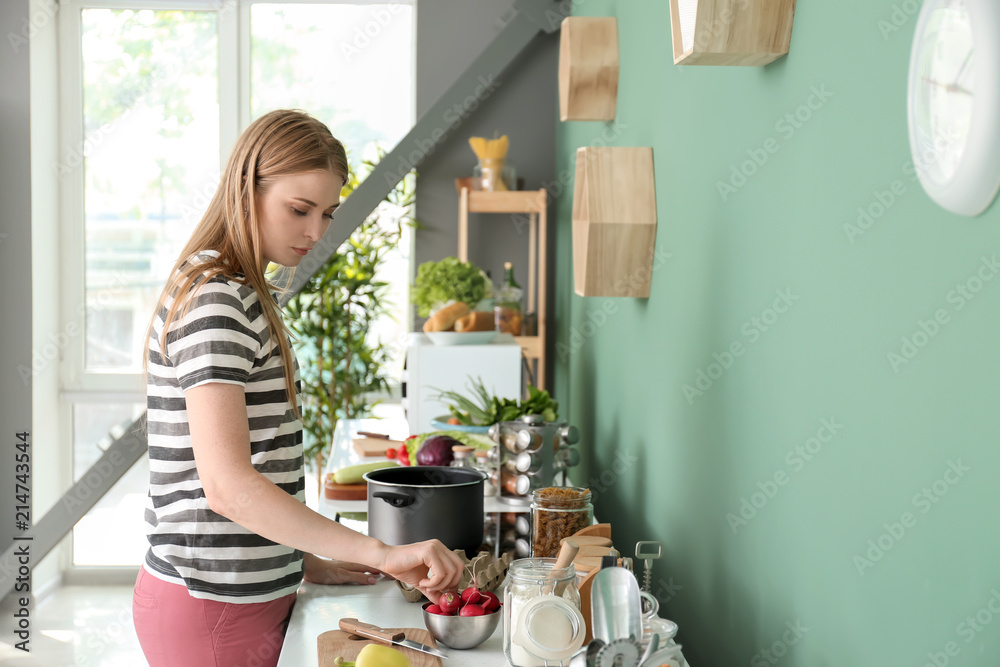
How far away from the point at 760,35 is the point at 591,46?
122 centimetres

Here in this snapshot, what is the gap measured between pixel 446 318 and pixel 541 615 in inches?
69.8

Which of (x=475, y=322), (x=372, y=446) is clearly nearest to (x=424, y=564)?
(x=372, y=446)

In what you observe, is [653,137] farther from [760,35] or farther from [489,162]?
[489,162]

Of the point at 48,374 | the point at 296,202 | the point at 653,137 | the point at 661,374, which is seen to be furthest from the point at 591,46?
the point at 48,374

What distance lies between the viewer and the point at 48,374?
3729 millimetres

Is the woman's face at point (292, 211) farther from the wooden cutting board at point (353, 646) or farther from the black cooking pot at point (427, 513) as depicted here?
the wooden cutting board at point (353, 646)

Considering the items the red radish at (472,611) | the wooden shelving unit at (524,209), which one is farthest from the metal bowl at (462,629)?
the wooden shelving unit at (524,209)

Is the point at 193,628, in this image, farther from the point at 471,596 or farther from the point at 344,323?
the point at 344,323

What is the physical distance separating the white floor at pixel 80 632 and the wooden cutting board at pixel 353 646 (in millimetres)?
2365

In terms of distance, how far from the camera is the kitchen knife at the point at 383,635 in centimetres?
106

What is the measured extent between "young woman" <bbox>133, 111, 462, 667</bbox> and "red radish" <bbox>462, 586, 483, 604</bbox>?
6 cm

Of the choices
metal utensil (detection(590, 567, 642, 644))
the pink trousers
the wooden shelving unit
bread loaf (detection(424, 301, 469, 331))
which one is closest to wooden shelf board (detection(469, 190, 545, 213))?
the wooden shelving unit

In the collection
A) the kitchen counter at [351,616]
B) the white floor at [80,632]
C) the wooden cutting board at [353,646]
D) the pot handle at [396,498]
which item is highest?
the pot handle at [396,498]

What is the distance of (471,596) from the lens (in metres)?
1.12
